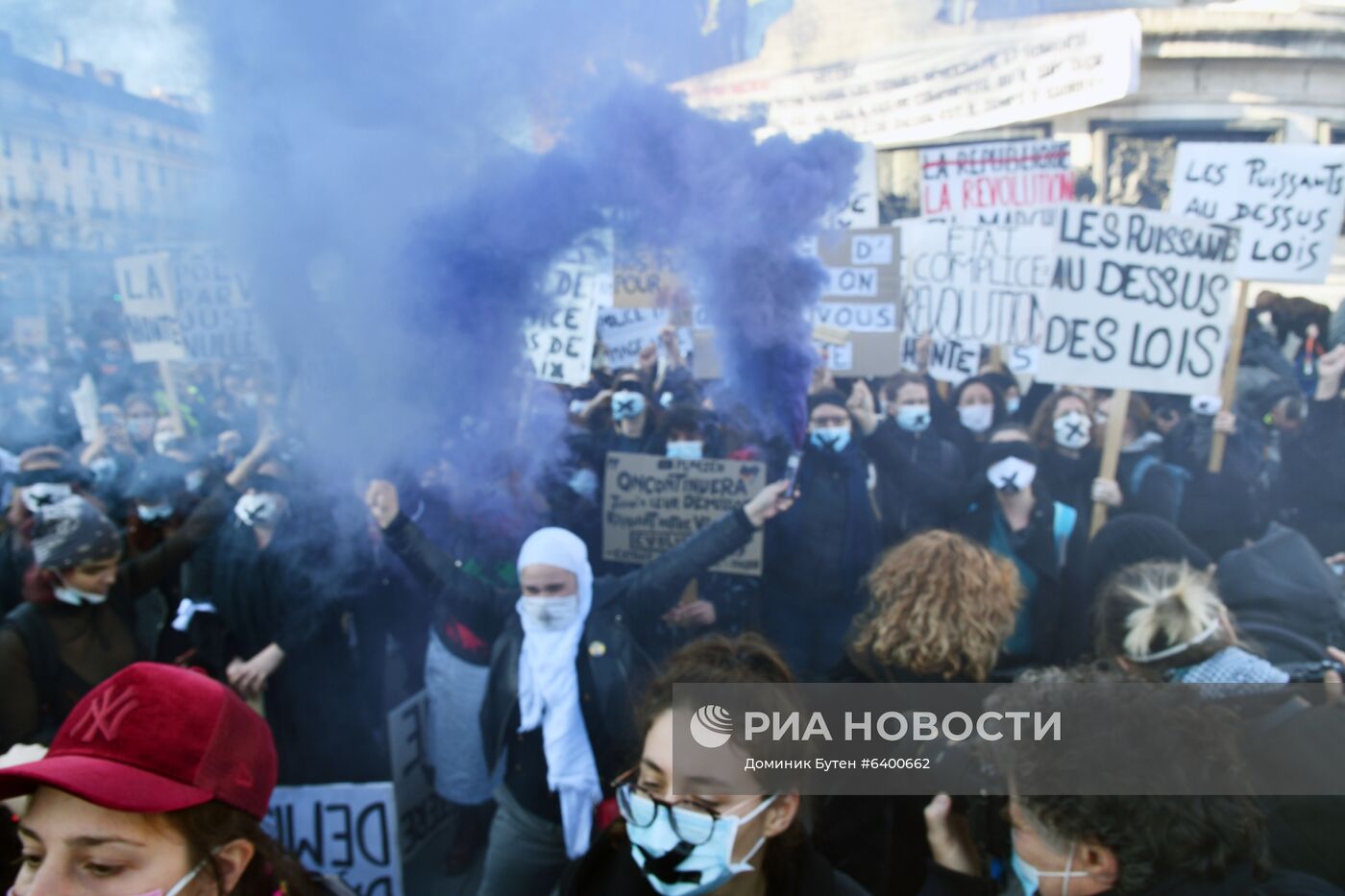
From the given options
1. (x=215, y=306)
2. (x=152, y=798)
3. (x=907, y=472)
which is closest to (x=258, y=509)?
(x=215, y=306)

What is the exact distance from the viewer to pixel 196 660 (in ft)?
10.2

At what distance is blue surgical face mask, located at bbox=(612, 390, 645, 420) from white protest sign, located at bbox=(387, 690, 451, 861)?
1.82 meters

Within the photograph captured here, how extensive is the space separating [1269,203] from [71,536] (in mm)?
6119

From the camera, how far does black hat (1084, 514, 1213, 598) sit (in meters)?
3.47

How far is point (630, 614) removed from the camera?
115 inches

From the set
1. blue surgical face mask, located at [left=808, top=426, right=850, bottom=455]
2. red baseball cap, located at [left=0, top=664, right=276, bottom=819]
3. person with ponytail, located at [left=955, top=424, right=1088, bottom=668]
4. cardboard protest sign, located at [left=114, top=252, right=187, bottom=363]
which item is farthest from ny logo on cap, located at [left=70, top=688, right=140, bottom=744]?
→ person with ponytail, located at [left=955, top=424, right=1088, bottom=668]

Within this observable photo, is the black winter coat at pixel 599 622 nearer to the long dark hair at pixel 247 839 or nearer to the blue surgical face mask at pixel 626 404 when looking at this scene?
the long dark hair at pixel 247 839

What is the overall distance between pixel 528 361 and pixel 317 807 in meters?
1.94

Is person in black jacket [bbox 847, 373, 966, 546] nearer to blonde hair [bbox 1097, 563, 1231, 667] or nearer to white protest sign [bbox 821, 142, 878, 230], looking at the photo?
white protest sign [bbox 821, 142, 878, 230]

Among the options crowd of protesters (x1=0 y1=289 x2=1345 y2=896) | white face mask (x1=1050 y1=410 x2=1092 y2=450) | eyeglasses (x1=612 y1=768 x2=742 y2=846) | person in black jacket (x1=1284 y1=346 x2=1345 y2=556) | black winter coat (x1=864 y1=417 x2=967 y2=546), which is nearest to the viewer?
crowd of protesters (x1=0 y1=289 x2=1345 y2=896)

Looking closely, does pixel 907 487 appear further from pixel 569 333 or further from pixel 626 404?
pixel 569 333

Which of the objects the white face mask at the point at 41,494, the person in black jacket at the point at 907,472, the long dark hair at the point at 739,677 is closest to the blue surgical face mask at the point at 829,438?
the person in black jacket at the point at 907,472

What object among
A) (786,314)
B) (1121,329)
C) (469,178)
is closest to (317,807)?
(469,178)

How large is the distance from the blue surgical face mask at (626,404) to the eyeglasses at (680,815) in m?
2.86
